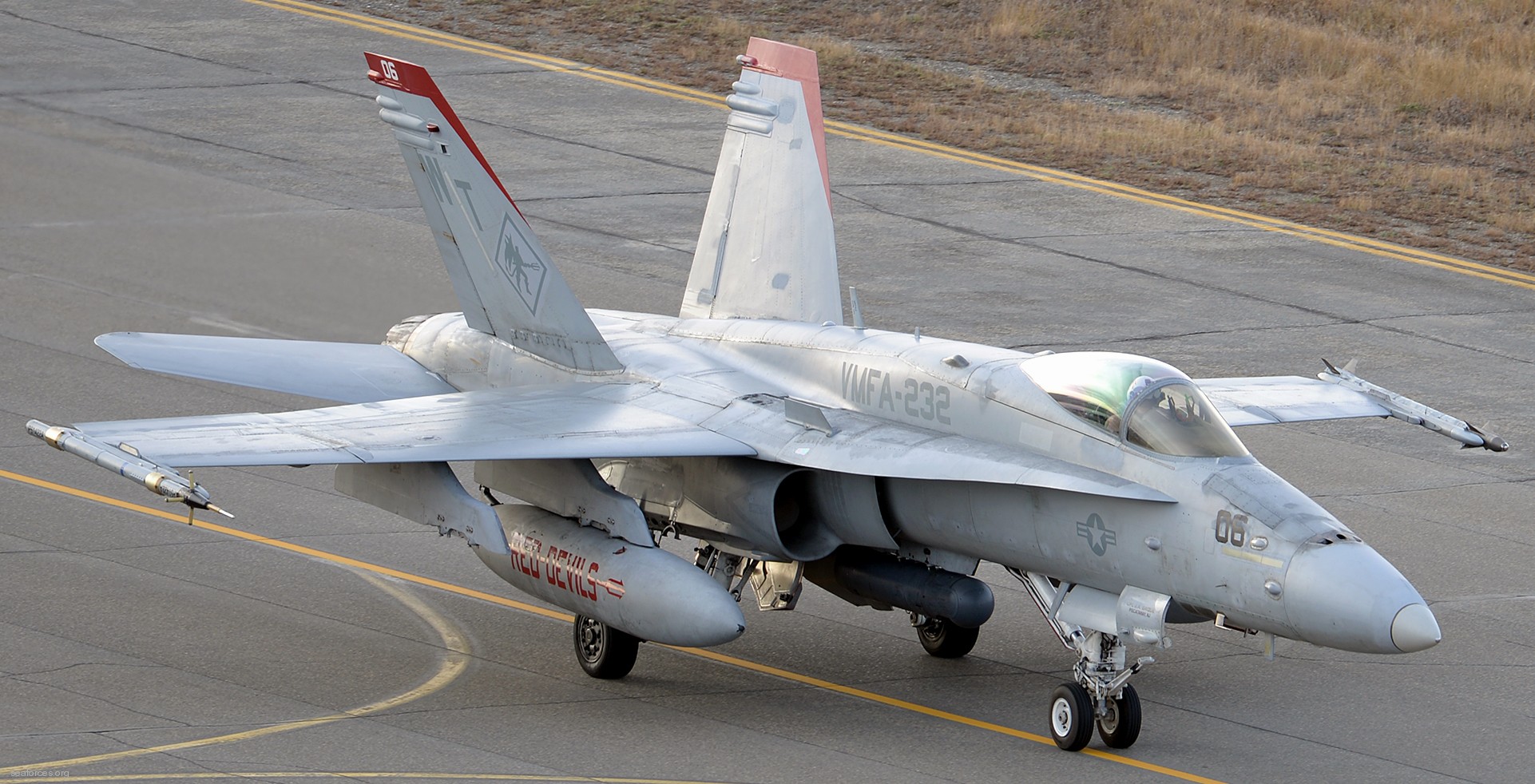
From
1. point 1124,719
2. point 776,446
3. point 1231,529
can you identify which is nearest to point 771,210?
point 776,446

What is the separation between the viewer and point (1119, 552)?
1393 centimetres

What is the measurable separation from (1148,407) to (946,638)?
338cm

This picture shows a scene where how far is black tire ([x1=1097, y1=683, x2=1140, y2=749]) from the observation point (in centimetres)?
1423

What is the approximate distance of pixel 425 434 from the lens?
15.2m

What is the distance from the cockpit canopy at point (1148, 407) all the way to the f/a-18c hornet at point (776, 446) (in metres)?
0.02

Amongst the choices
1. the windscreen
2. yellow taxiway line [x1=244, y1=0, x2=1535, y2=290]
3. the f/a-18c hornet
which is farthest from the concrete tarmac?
the windscreen

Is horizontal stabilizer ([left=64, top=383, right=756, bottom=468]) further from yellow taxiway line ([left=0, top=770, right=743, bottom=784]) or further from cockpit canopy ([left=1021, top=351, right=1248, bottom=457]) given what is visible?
cockpit canopy ([left=1021, top=351, right=1248, bottom=457])

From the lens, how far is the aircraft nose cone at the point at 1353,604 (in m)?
12.7

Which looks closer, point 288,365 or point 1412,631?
point 1412,631

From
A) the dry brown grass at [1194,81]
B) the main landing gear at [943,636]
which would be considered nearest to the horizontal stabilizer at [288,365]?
the main landing gear at [943,636]

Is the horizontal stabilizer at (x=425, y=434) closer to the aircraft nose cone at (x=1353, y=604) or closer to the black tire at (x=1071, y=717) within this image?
the black tire at (x=1071, y=717)

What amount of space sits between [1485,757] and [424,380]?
29.5 feet

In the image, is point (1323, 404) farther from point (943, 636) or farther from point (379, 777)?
point (379, 777)

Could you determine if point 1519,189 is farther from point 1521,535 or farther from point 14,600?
point 14,600
